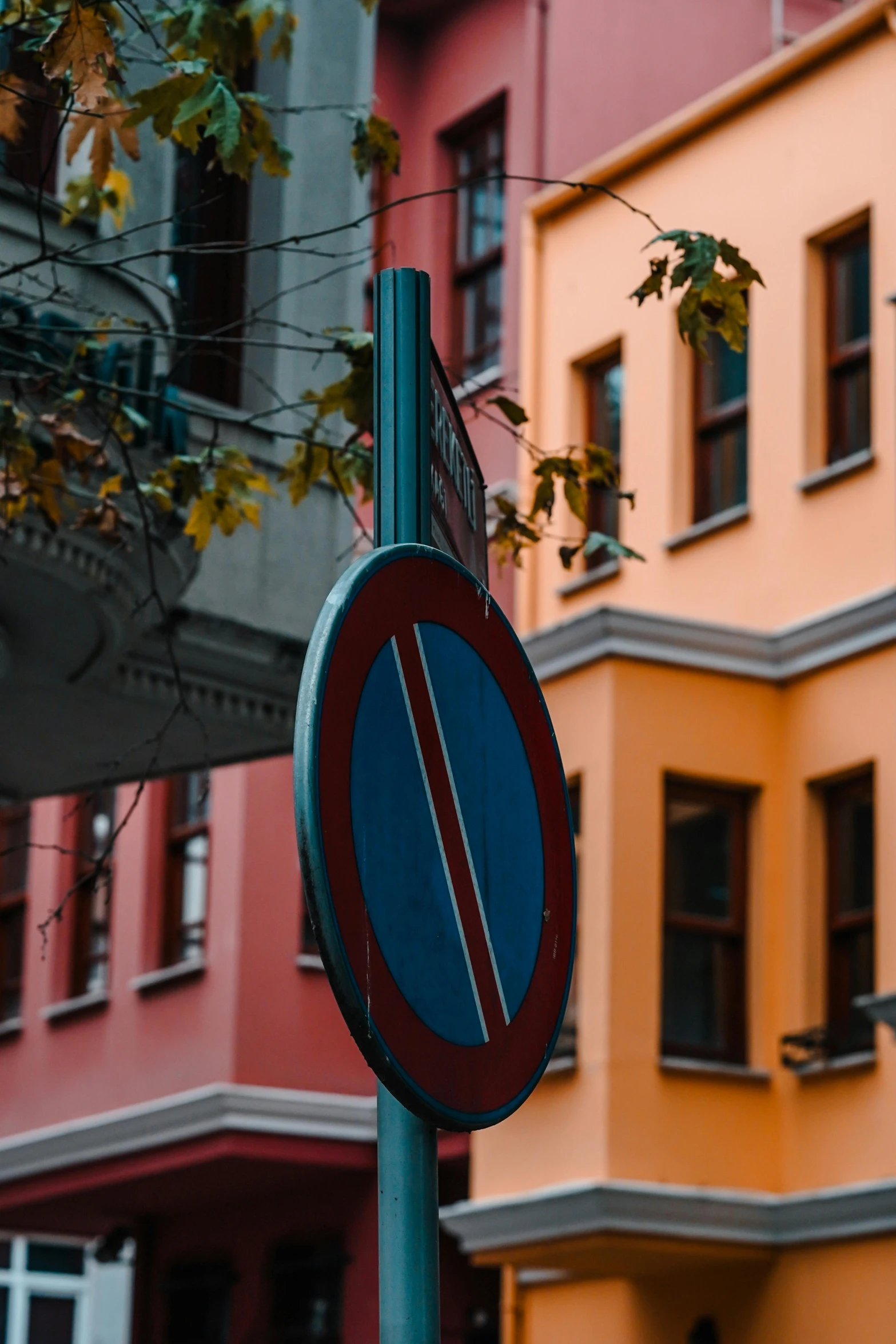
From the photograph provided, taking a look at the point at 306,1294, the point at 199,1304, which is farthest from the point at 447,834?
the point at 199,1304

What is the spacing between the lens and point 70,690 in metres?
11.9

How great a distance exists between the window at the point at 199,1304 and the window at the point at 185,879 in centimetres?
348

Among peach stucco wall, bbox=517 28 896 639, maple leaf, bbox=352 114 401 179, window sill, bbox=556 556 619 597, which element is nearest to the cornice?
peach stucco wall, bbox=517 28 896 639

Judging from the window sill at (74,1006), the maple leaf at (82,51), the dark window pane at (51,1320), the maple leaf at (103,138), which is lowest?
the dark window pane at (51,1320)

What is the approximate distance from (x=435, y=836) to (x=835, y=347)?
15.8m

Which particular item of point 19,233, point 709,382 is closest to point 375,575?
point 19,233

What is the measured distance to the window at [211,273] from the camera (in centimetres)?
1220

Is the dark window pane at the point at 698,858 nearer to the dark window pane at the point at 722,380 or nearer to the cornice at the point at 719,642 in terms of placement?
the cornice at the point at 719,642

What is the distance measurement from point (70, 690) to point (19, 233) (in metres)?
2.51

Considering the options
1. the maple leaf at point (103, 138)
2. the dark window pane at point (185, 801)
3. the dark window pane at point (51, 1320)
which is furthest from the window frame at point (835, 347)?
the dark window pane at point (51, 1320)

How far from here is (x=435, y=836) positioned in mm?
3391

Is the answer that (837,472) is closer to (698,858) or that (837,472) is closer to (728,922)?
(698,858)

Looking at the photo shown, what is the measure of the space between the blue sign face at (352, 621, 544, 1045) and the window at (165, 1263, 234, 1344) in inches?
777

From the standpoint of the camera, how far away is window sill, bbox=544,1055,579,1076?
671 inches
